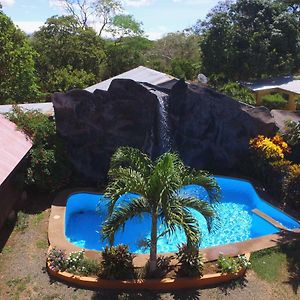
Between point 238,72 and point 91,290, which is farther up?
point 238,72

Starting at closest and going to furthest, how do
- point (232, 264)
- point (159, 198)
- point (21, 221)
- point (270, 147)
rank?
1. point (159, 198)
2. point (232, 264)
3. point (21, 221)
4. point (270, 147)

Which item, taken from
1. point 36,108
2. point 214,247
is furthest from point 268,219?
point 36,108

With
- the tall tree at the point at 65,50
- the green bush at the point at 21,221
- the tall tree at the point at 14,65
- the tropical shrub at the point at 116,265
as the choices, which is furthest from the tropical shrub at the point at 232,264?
the tall tree at the point at 65,50

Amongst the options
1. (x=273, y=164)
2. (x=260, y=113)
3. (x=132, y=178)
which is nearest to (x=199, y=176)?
(x=132, y=178)

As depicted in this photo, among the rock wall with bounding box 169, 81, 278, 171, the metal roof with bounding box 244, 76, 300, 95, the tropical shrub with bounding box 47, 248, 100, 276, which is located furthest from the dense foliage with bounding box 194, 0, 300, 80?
the tropical shrub with bounding box 47, 248, 100, 276

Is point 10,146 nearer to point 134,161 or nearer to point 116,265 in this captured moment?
point 134,161

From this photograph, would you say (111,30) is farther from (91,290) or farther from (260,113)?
(91,290)

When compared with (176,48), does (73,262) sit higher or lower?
lower

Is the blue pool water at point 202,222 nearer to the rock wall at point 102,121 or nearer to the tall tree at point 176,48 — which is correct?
the rock wall at point 102,121

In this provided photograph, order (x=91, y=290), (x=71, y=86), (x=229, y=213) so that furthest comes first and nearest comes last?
(x=71, y=86) < (x=229, y=213) < (x=91, y=290)
